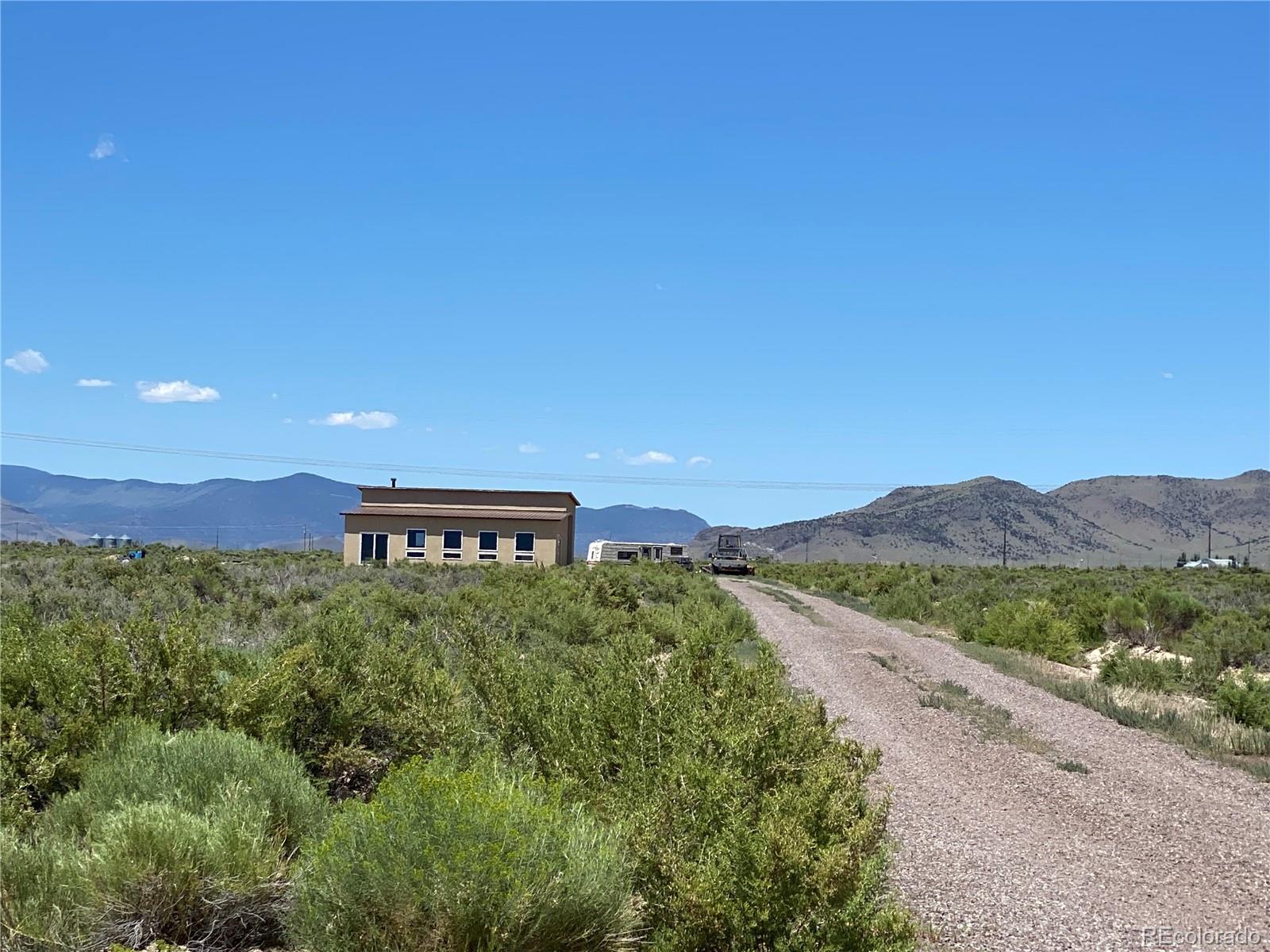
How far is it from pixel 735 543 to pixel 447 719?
216ft

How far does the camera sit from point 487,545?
49.4 metres

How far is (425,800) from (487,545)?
45.4 m

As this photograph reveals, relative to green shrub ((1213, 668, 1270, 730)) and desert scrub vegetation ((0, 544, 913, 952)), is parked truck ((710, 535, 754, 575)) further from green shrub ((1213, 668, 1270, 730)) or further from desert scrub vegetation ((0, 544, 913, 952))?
desert scrub vegetation ((0, 544, 913, 952))

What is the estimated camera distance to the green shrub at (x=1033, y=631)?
23873 mm

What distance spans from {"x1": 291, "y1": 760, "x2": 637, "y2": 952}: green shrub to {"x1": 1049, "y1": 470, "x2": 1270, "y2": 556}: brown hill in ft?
508

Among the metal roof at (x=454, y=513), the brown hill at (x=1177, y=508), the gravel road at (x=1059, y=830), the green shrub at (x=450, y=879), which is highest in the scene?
the brown hill at (x=1177, y=508)

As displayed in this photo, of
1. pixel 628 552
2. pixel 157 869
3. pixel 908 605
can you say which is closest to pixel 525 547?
pixel 628 552

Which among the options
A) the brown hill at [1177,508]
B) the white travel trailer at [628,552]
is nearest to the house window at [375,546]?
the white travel trailer at [628,552]

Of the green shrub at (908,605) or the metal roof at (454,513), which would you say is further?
the metal roof at (454,513)

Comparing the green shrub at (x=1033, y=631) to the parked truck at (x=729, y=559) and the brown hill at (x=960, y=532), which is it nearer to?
the parked truck at (x=729, y=559)

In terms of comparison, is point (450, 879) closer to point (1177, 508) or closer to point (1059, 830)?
point (1059, 830)

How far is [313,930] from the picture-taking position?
4359 mm

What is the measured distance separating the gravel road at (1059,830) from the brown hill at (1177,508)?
145530 millimetres

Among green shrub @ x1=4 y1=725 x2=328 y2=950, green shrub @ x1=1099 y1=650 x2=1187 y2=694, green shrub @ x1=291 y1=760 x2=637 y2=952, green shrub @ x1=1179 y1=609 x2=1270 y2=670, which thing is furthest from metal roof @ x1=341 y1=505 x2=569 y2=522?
green shrub @ x1=291 y1=760 x2=637 y2=952
